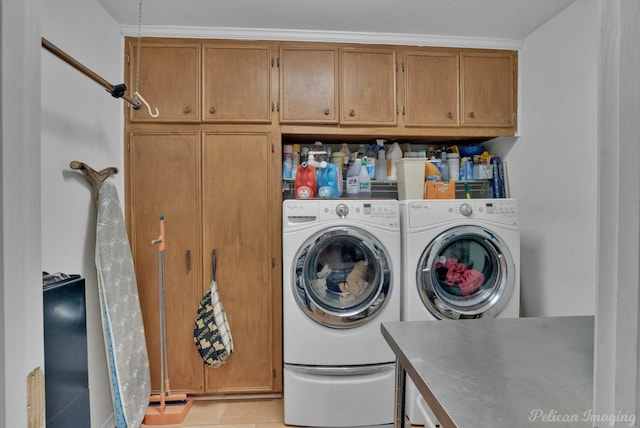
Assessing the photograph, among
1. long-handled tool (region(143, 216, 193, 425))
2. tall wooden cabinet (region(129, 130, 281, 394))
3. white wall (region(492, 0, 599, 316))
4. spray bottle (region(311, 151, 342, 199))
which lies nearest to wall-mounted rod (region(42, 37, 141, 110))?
tall wooden cabinet (region(129, 130, 281, 394))

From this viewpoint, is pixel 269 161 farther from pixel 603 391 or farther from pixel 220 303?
pixel 603 391

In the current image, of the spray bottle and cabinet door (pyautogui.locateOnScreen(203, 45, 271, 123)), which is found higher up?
cabinet door (pyautogui.locateOnScreen(203, 45, 271, 123))

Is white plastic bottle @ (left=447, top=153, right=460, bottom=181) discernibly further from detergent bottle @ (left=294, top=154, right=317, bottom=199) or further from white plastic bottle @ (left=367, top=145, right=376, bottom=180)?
detergent bottle @ (left=294, top=154, right=317, bottom=199)

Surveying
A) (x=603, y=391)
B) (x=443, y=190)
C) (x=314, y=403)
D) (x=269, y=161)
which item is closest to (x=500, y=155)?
(x=443, y=190)

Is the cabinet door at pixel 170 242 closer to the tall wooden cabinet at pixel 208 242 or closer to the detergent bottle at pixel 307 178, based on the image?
the tall wooden cabinet at pixel 208 242

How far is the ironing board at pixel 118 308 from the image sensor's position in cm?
159

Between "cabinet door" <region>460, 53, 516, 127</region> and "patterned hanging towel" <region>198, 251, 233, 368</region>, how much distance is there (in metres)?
2.06

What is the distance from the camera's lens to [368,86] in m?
2.10

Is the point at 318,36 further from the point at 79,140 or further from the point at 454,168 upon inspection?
the point at 79,140

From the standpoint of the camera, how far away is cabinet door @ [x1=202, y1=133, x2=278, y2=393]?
6.58 feet

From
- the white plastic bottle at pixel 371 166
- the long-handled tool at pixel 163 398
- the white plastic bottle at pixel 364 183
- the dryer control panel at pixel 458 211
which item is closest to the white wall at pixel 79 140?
the long-handled tool at pixel 163 398

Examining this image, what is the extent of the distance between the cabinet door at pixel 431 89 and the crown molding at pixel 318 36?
0.09 meters

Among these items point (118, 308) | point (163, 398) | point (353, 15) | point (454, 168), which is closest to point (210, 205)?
point (118, 308)

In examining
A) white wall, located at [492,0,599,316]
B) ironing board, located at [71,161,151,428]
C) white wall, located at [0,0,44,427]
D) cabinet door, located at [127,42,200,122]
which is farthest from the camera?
cabinet door, located at [127,42,200,122]
